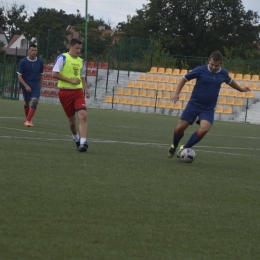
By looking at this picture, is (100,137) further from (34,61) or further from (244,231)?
(244,231)

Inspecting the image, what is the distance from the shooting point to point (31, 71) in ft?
52.3

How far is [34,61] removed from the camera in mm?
15938

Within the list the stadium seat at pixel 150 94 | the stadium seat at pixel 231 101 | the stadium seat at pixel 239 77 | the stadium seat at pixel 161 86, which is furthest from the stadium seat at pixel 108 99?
the stadium seat at pixel 231 101

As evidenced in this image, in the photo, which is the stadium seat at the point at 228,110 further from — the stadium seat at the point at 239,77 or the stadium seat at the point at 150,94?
the stadium seat at the point at 150,94

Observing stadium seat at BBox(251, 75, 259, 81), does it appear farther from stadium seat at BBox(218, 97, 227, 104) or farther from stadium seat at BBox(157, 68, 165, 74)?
stadium seat at BBox(157, 68, 165, 74)

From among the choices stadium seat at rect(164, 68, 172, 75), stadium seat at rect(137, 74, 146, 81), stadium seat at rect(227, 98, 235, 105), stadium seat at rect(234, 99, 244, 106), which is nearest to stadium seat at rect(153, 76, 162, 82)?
stadium seat at rect(164, 68, 172, 75)

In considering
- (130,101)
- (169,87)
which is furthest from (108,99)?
(169,87)

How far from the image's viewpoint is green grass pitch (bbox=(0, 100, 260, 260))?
4469 mm

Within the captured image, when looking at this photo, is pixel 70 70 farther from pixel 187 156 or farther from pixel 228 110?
→ pixel 228 110

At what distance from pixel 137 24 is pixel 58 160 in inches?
2502

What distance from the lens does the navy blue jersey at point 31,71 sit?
15922 mm

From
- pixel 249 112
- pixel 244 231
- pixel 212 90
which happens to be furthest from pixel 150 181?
pixel 249 112

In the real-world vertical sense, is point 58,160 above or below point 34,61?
below

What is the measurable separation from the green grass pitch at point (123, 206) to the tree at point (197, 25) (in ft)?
188
